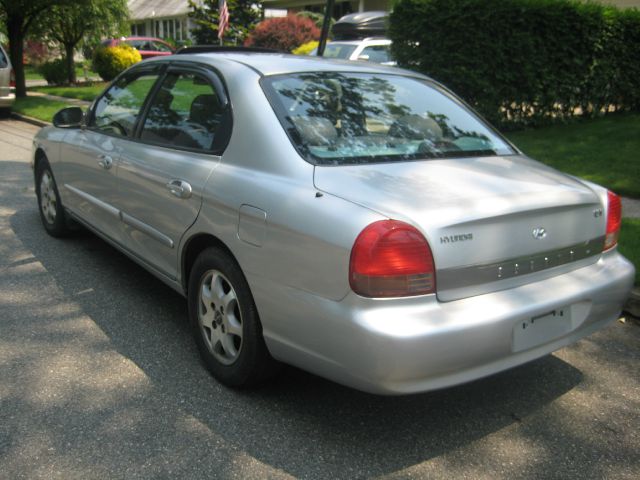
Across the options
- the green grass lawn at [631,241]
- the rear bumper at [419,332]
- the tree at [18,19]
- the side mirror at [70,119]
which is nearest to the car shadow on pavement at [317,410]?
the rear bumper at [419,332]

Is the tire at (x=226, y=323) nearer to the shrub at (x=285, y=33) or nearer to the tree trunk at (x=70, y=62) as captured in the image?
the shrub at (x=285, y=33)

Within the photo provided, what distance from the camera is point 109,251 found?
18.6ft

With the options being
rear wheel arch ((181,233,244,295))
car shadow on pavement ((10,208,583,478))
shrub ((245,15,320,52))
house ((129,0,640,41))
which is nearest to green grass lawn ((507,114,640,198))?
car shadow on pavement ((10,208,583,478))

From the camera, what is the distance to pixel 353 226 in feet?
8.69

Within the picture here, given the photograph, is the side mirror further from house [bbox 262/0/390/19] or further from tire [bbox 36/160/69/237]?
house [bbox 262/0/390/19]

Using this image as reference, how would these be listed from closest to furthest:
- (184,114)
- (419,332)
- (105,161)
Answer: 1. (419,332)
2. (184,114)
3. (105,161)

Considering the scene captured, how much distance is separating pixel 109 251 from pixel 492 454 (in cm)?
381

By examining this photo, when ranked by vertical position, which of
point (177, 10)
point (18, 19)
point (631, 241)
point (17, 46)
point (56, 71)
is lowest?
point (631, 241)

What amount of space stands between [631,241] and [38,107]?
1549cm

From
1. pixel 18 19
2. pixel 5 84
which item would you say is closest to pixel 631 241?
pixel 5 84

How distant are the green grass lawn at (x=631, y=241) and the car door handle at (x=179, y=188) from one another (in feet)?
9.93

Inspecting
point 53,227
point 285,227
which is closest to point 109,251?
point 53,227

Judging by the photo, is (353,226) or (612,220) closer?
(353,226)

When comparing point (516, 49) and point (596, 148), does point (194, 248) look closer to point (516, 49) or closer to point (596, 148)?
point (596, 148)
